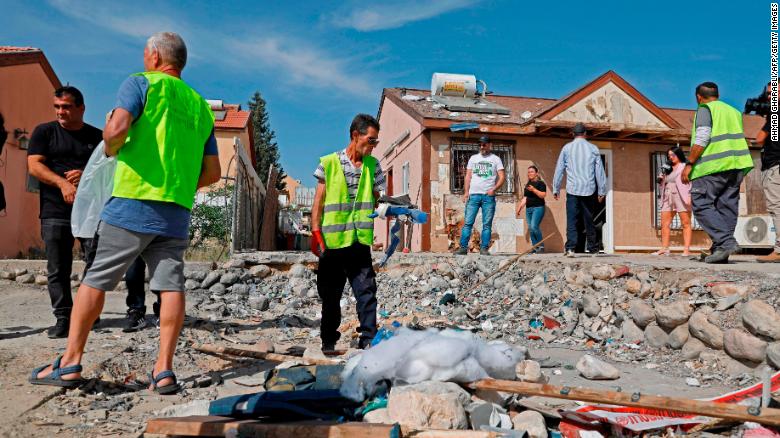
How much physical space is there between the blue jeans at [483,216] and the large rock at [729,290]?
4.58 m

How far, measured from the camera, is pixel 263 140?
45.3m

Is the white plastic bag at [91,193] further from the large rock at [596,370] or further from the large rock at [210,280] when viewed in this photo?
the large rock at [210,280]

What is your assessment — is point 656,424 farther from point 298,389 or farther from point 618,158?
point 618,158

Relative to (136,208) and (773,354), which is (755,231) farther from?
(136,208)

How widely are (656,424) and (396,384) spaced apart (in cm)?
120

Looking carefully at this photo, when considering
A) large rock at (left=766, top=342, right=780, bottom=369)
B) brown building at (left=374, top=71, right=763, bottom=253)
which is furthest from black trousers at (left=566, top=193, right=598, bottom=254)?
large rock at (left=766, top=342, right=780, bottom=369)

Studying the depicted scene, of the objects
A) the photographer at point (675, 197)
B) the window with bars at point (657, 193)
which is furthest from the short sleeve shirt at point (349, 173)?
the window with bars at point (657, 193)

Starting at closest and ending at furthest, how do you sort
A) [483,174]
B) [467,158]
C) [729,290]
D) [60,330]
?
[60,330], [729,290], [483,174], [467,158]

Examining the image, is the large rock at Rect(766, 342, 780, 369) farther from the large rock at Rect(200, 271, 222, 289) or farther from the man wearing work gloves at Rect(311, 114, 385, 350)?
the large rock at Rect(200, 271, 222, 289)

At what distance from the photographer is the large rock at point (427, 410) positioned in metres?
2.29

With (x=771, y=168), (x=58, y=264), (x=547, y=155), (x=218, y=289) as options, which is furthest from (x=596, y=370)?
(x=547, y=155)

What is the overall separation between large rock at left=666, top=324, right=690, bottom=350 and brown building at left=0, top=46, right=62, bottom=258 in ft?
43.1

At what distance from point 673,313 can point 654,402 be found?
2.52 meters

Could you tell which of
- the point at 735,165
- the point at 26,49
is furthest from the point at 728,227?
the point at 26,49
